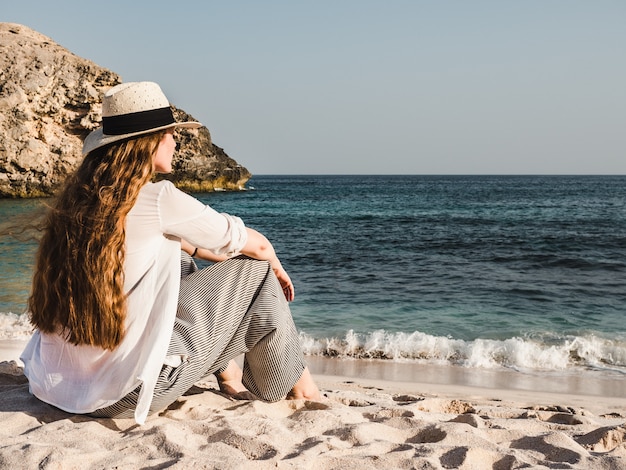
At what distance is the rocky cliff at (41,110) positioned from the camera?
100 ft

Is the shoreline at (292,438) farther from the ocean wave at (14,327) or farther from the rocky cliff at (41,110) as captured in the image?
the rocky cliff at (41,110)

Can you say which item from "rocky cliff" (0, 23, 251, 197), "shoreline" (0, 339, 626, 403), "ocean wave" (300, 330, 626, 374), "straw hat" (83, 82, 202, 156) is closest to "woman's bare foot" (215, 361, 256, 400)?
"straw hat" (83, 82, 202, 156)

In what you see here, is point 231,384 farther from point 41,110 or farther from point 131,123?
point 41,110

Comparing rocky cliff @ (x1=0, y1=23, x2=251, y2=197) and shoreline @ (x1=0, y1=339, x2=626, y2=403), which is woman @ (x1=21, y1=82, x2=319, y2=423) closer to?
shoreline @ (x1=0, y1=339, x2=626, y2=403)

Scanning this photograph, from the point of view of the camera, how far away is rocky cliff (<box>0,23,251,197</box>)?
3050 centimetres

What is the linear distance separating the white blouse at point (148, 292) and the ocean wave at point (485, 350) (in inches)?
149

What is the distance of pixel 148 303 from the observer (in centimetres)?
238

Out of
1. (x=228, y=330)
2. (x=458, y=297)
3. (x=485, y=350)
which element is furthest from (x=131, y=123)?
(x=458, y=297)

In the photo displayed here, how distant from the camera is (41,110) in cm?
3133

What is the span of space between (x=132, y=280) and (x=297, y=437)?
929 mm

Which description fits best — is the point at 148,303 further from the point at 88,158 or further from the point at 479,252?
the point at 479,252

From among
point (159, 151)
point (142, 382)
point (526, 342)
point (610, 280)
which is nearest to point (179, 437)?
point (142, 382)

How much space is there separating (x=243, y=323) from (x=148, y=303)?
491 mm

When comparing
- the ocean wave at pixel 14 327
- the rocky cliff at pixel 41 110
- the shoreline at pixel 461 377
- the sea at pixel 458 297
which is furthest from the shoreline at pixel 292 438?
the rocky cliff at pixel 41 110
